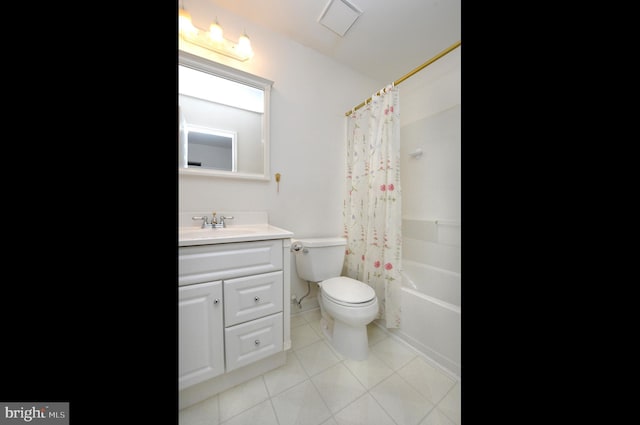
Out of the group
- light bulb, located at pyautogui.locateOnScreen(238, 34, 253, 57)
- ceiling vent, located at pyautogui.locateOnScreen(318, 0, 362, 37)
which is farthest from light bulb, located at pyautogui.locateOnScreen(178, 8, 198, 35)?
ceiling vent, located at pyautogui.locateOnScreen(318, 0, 362, 37)

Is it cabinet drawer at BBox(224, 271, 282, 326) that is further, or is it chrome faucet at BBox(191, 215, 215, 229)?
chrome faucet at BBox(191, 215, 215, 229)

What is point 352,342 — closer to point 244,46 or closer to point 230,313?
point 230,313

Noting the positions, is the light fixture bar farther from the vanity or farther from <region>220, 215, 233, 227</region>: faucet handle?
the vanity

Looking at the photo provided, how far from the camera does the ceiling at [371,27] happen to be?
132 cm

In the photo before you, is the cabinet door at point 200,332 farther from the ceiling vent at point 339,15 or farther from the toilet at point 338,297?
the ceiling vent at point 339,15

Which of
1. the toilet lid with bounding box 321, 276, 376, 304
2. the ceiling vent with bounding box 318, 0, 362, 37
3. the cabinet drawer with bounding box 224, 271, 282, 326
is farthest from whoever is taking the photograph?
the ceiling vent with bounding box 318, 0, 362, 37

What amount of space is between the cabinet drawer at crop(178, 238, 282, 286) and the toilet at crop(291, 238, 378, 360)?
317 mm

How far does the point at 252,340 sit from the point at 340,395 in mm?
507

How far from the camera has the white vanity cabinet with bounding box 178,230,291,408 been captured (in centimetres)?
88

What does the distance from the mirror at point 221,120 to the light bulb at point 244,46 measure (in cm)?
14

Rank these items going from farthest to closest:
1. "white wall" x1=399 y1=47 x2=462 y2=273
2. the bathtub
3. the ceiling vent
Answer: "white wall" x1=399 y1=47 x2=462 y2=273 < the ceiling vent < the bathtub
